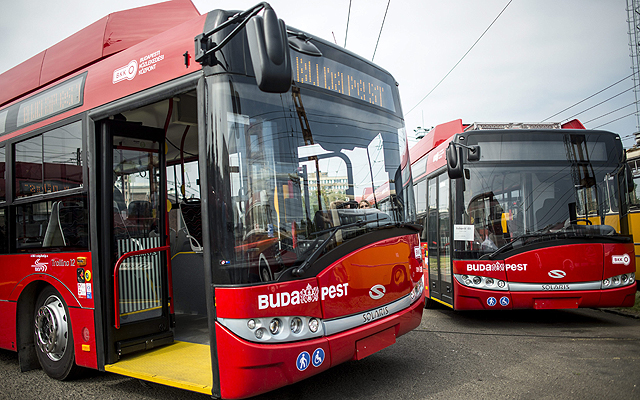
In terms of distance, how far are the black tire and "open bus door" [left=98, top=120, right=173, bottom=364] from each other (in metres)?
0.62

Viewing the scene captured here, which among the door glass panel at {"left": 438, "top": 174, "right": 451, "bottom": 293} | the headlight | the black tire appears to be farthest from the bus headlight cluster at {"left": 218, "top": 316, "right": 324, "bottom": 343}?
the door glass panel at {"left": 438, "top": 174, "right": 451, "bottom": 293}

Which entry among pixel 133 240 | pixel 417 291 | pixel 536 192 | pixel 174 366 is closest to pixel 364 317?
Answer: pixel 417 291

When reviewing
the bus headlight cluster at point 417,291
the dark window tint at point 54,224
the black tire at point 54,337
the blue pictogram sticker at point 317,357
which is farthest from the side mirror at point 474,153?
the black tire at point 54,337

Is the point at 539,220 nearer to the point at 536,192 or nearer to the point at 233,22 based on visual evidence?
the point at 536,192

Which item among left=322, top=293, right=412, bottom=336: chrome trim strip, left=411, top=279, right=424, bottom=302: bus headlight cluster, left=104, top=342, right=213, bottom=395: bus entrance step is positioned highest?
left=411, top=279, right=424, bottom=302: bus headlight cluster

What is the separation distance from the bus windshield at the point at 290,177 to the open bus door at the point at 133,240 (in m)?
1.72

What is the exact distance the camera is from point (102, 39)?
16.4 feet

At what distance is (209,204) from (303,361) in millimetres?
1314

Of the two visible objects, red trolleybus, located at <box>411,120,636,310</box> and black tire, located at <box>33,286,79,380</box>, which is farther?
red trolleybus, located at <box>411,120,636,310</box>

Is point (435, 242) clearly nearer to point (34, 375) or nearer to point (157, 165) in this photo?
point (157, 165)

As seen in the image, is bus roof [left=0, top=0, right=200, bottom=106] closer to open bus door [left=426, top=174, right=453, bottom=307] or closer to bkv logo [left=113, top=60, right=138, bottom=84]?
bkv logo [left=113, top=60, right=138, bottom=84]

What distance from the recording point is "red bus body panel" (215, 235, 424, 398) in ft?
10.9

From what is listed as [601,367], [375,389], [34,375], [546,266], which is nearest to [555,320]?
[546,266]

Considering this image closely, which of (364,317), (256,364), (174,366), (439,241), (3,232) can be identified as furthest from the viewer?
(439,241)
